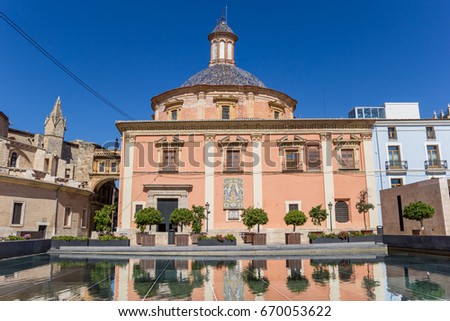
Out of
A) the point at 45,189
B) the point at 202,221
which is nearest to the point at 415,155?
the point at 202,221

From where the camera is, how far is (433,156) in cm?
2561

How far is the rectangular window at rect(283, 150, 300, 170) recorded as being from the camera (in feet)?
81.5

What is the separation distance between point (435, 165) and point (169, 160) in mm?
20514

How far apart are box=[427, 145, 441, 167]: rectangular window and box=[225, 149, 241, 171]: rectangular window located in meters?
14.8

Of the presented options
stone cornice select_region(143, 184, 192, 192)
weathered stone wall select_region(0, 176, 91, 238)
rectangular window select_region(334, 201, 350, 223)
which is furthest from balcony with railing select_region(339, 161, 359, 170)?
weathered stone wall select_region(0, 176, 91, 238)

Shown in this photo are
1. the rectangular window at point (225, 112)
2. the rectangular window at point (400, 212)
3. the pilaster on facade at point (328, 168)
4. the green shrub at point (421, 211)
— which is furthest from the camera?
the rectangular window at point (225, 112)

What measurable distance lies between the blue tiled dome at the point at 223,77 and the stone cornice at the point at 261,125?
17.0 ft

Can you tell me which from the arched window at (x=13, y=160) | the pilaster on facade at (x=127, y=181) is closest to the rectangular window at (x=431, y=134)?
the pilaster on facade at (x=127, y=181)

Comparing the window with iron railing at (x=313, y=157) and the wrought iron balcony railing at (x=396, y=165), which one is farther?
the wrought iron balcony railing at (x=396, y=165)

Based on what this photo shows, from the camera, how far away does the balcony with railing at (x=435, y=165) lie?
25156 mm

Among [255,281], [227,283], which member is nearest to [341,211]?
[255,281]

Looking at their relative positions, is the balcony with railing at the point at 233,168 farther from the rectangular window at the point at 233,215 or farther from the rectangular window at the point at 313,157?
the rectangular window at the point at 313,157
